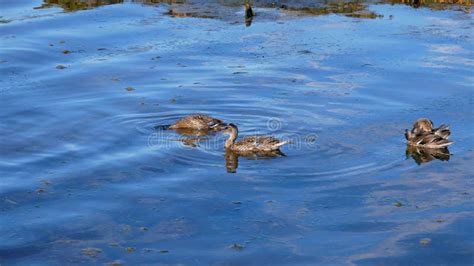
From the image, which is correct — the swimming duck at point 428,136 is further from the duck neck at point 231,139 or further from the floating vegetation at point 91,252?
the floating vegetation at point 91,252

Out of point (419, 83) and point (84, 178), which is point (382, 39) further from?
point (84, 178)

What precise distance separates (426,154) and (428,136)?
338mm

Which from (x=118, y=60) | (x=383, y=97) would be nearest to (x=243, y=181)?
(x=383, y=97)

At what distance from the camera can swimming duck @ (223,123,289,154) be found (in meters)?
17.3

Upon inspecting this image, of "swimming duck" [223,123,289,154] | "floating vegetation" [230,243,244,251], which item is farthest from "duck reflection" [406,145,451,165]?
"floating vegetation" [230,243,244,251]

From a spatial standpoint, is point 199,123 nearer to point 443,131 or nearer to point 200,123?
point 200,123

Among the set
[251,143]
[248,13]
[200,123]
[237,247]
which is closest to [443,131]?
[251,143]

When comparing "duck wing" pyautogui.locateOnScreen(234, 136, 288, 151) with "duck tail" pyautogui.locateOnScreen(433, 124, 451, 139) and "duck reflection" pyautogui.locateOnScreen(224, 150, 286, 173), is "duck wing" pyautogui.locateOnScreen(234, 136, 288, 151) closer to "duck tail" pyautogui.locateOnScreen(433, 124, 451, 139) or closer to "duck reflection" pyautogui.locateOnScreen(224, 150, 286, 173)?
"duck reflection" pyautogui.locateOnScreen(224, 150, 286, 173)

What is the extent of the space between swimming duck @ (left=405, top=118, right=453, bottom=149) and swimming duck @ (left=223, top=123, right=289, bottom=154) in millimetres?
2354

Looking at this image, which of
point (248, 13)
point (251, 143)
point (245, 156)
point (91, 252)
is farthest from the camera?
point (248, 13)

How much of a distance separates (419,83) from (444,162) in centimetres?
472

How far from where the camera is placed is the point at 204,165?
16828 millimetres

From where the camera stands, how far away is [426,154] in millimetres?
17531

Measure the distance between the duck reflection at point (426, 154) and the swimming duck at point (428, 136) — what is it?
9cm
